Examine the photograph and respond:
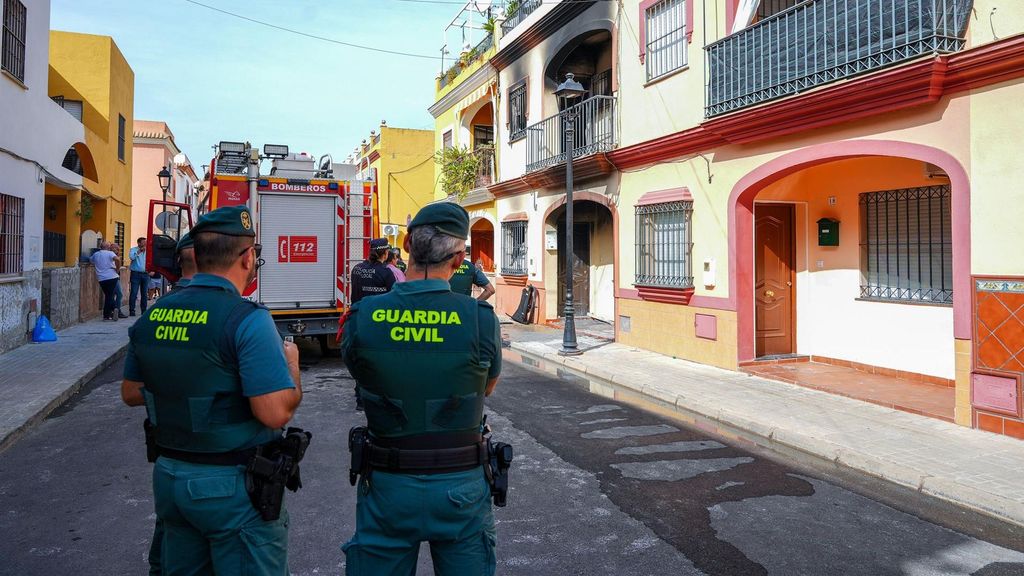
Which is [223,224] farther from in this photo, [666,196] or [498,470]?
[666,196]

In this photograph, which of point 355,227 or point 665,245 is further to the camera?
point 665,245

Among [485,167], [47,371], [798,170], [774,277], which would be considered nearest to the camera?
[798,170]

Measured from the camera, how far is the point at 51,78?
1623cm

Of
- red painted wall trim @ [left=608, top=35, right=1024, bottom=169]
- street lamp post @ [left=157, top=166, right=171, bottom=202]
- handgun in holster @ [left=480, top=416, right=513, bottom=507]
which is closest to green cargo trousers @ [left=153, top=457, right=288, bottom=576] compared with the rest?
handgun in holster @ [left=480, top=416, right=513, bottom=507]

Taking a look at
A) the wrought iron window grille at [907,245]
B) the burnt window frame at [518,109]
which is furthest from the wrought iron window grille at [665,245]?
the burnt window frame at [518,109]

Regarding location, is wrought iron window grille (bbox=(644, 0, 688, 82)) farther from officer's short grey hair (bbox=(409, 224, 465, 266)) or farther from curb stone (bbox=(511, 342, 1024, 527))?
officer's short grey hair (bbox=(409, 224, 465, 266))

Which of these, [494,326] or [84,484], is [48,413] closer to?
[84,484]

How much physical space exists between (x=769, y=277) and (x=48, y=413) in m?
9.98

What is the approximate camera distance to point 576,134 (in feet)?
49.1

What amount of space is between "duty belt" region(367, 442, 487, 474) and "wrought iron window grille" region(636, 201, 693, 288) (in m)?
9.33

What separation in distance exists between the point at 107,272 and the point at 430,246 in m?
16.1

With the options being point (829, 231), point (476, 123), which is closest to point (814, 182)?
point (829, 231)

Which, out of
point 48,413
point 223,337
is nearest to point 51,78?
point 48,413

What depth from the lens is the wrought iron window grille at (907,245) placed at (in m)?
8.59
